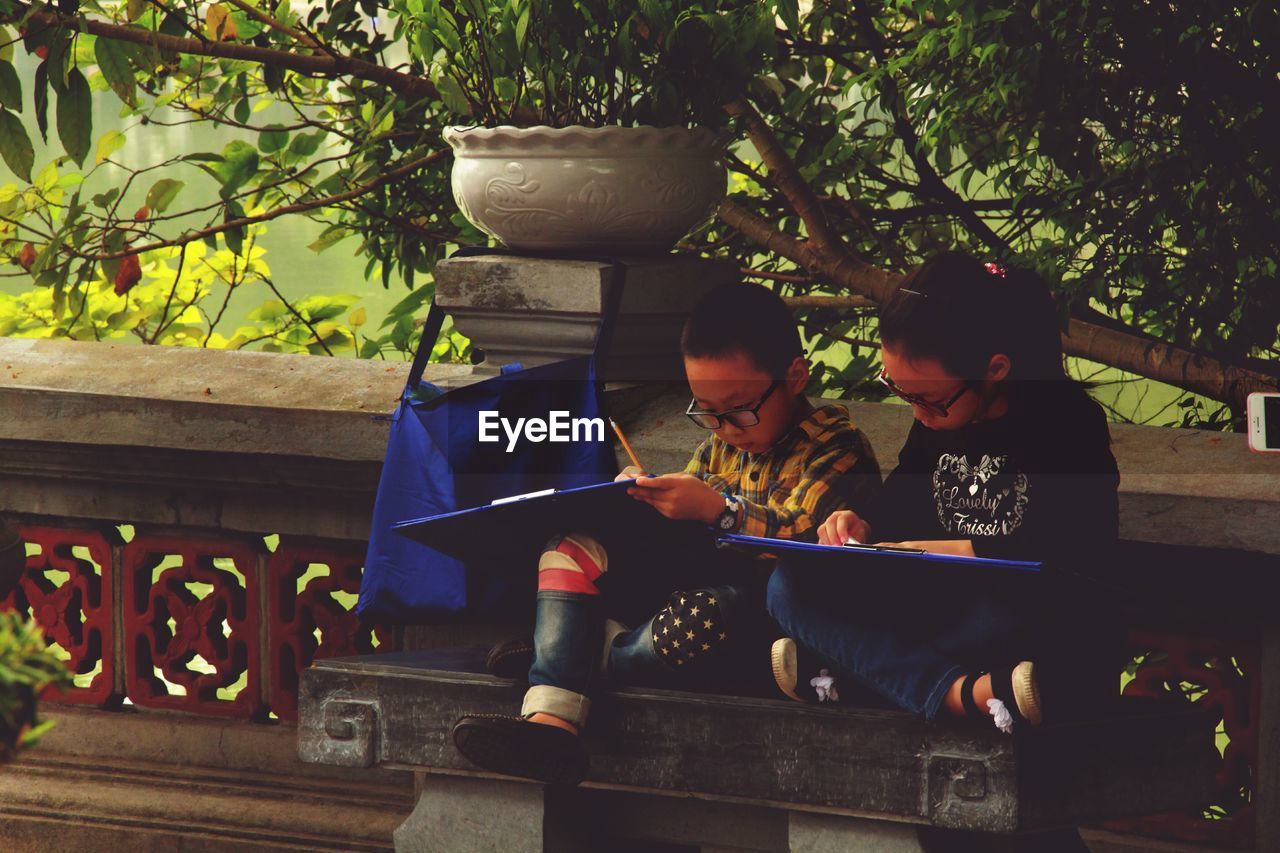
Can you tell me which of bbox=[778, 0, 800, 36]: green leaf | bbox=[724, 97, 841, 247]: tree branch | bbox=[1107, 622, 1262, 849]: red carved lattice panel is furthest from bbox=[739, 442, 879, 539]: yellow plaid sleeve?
bbox=[724, 97, 841, 247]: tree branch

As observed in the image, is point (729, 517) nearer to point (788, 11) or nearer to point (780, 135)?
point (788, 11)

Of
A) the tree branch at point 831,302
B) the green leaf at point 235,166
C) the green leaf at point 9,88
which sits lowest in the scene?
the tree branch at point 831,302

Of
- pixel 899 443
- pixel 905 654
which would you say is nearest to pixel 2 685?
pixel 905 654

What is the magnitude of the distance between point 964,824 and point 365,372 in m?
1.68

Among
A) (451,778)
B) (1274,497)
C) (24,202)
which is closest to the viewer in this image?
(1274,497)

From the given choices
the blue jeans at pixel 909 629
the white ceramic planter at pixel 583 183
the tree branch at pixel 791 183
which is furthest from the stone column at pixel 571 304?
the tree branch at pixel 791 183

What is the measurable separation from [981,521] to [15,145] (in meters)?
1.96

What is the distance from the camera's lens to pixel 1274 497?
2.90 metres

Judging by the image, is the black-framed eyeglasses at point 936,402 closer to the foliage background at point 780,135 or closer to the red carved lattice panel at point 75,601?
the foliage background at point 780,135

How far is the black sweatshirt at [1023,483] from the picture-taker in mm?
2627

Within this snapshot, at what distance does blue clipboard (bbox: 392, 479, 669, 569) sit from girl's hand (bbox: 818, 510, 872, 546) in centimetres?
27

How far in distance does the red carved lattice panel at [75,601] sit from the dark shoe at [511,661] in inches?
47.0

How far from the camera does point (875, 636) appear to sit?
2.68m

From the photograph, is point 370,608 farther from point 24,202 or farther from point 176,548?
point 24,202
